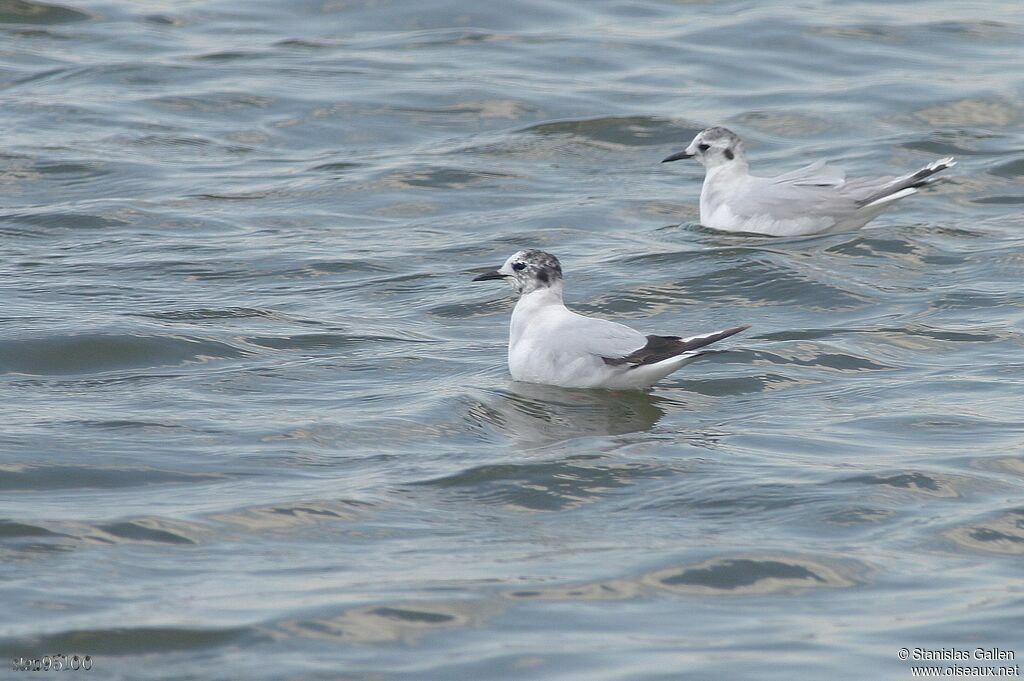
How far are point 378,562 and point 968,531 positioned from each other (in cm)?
244

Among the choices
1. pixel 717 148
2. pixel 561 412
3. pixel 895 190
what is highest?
pixel 717 148

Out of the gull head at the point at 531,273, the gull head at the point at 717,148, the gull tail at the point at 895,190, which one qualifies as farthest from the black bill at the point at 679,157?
the gull head at the point at 531,273

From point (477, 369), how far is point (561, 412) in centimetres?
91

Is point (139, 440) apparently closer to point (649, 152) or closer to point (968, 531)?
point (968, 531)

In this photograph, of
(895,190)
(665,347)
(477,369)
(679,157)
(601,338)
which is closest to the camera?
(665,347)

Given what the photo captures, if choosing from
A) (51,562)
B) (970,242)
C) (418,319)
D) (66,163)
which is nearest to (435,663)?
(51,562)

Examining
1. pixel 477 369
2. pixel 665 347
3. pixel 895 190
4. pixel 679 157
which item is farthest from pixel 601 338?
pixel 679 157

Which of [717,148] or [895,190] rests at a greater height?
[717,148]

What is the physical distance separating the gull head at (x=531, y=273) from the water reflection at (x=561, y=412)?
2.58 feet

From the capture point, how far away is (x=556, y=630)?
5.93 m

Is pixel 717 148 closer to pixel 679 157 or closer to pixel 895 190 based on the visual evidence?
pixel 679 157

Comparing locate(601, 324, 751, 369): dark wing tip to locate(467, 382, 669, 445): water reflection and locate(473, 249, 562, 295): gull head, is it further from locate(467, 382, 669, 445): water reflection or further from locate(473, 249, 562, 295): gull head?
locate(473, 249, 562, 295): gull head

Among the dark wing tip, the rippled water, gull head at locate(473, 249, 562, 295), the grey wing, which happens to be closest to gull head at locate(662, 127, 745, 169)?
the rippled water

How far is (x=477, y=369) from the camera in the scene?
32.0 ft
